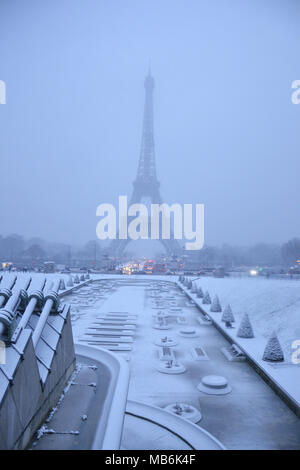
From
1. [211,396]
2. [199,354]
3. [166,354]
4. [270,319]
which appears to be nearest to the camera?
[211,396]

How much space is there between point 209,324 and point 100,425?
770 inches

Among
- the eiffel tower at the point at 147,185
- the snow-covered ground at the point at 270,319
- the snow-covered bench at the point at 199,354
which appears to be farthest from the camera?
the eiffel tower at the point at 147,185

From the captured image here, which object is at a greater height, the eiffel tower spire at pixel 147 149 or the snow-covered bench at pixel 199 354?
the eiffel tower spire at pixel 147 149

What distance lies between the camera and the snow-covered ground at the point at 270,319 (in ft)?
48.0

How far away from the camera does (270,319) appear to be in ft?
79.8

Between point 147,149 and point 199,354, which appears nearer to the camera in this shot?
point 199,354

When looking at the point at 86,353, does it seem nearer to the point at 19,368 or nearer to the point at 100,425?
the point at 100,425

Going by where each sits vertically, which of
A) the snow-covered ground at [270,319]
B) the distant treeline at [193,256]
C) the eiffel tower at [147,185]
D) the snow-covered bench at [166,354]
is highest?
the eiffel tower at [147,185]

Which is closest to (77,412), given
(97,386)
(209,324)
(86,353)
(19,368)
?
(97,386)

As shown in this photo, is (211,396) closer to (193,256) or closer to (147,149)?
(147,149)

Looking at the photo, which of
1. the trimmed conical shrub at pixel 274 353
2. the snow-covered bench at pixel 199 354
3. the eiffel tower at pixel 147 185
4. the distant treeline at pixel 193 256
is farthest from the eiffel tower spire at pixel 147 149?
the trimmed conical shrub at pixel 274 353

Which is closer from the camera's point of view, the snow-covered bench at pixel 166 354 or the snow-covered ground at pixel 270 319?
the snow-covered ground at pixel 270 319

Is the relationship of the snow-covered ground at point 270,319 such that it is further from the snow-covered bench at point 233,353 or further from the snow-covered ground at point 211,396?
the snow-covered ground at point 211,396

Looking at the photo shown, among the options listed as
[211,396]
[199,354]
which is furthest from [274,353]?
[211,396]
